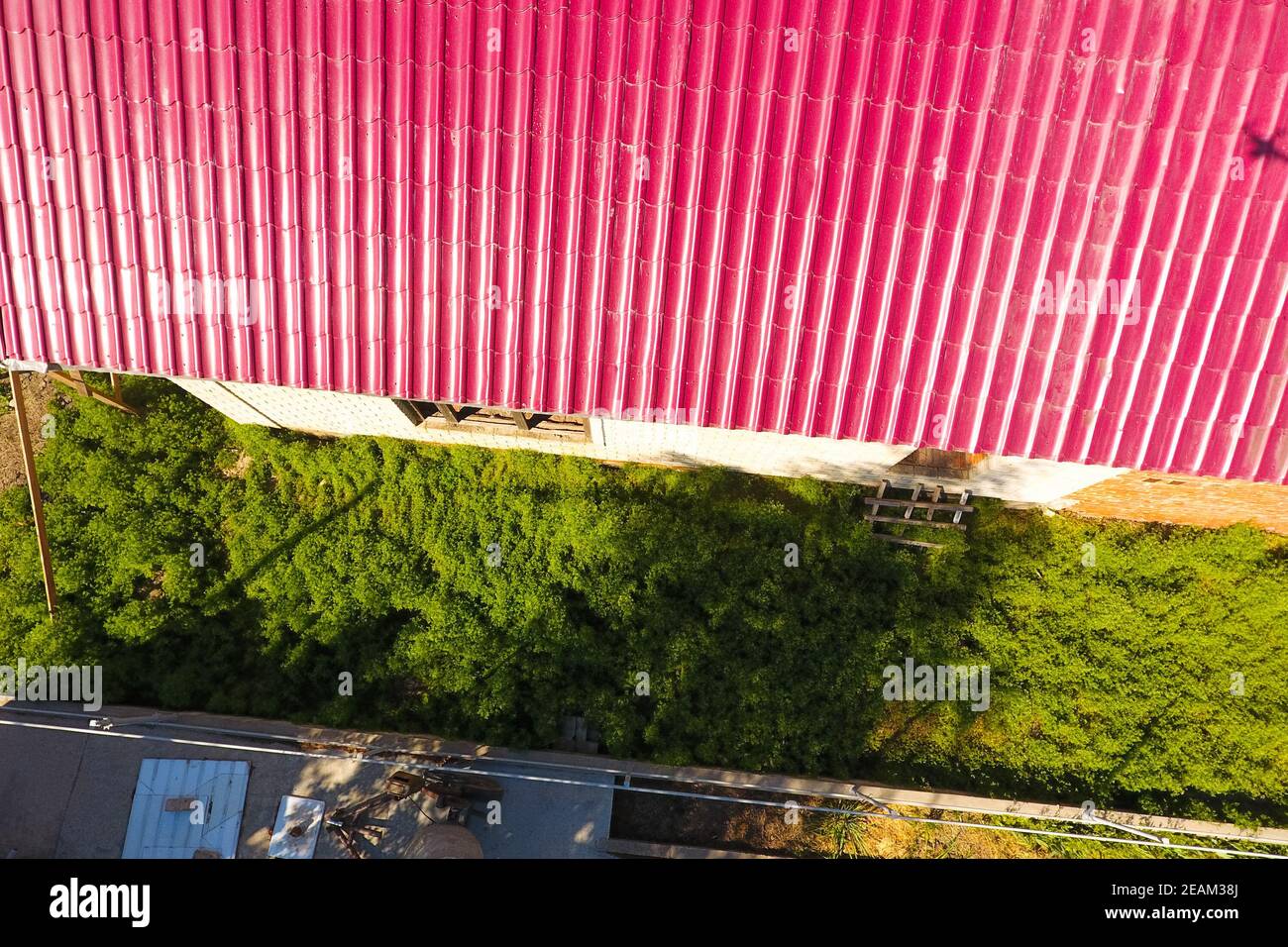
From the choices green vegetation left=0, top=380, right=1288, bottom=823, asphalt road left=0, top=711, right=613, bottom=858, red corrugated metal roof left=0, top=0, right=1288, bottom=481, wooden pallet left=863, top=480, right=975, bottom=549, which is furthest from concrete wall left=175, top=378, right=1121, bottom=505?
asphalt road left=0, top=711, right=613, bottom=858

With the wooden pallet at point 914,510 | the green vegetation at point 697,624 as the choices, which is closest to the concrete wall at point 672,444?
the wooden pallet at point 914,510

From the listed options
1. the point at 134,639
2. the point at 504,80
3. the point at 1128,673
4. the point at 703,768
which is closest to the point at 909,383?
the point at 504,80

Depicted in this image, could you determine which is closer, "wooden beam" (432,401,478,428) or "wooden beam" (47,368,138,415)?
"wooden beam" (432,401,478,428)

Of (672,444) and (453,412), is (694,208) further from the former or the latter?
(453,412)

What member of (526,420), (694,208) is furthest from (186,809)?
(694,208)

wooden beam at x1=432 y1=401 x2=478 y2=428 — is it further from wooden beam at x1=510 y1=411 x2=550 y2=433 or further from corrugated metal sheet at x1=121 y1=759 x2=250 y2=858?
corrugated metal sheet at x1=121 y1=759 x2=250 y2=858
